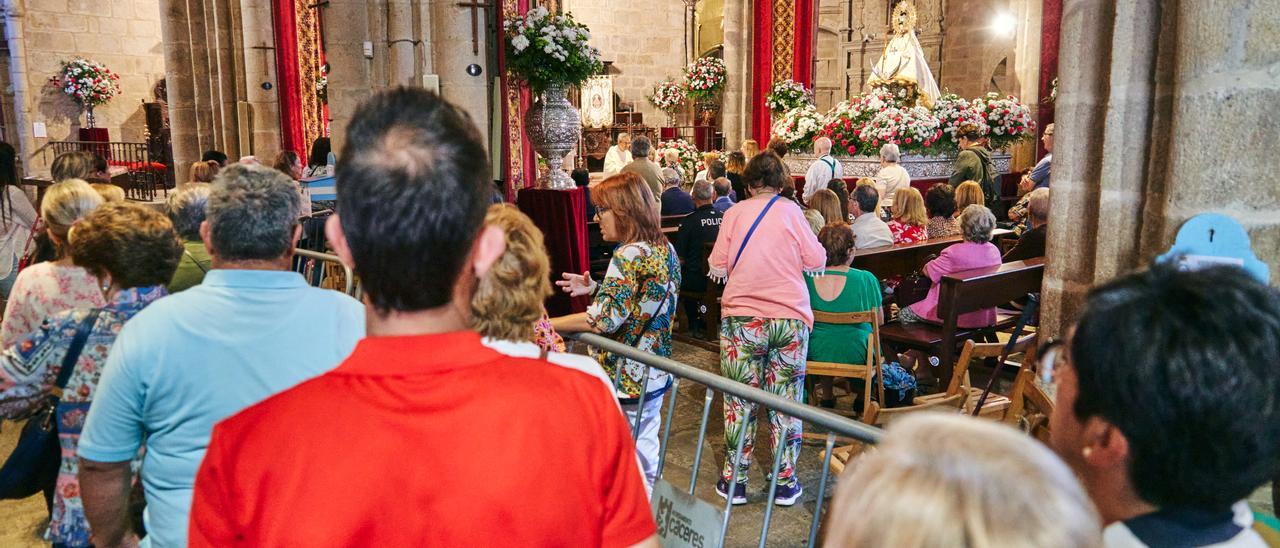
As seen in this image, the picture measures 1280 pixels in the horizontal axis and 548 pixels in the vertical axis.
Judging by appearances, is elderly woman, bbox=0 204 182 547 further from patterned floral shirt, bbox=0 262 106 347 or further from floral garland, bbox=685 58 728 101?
floral garland, bbox=685 58 728 101

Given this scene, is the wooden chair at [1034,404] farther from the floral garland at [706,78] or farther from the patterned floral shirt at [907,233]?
the floral garland at [706,78]

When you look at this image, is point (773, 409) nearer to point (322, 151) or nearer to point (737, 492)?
point (737, 492)

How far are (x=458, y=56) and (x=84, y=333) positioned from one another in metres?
5.12

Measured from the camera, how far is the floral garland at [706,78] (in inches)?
536

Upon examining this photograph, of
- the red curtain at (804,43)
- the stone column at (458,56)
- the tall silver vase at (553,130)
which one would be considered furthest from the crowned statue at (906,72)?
the stone column at (458,56)

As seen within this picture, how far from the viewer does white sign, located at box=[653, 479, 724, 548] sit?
2.06m

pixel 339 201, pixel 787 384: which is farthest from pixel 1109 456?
pixel 787 384

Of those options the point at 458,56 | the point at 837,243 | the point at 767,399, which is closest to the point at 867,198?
the point at 837,243

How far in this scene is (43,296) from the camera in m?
3.28

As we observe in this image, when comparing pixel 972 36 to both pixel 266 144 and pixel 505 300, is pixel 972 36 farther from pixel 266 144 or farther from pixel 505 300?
pixel 505 300

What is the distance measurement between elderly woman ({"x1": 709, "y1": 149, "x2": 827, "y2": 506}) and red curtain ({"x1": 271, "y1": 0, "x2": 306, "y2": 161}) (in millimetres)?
7569

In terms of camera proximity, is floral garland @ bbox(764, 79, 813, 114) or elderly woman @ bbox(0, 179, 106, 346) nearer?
elderly woman @ bbox(0, 179, 106, 346)

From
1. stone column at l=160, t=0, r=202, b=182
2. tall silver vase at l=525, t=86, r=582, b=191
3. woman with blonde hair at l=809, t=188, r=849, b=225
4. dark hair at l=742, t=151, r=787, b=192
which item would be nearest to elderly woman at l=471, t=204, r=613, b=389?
dark hair at l=742, t=151, r=787, b=192

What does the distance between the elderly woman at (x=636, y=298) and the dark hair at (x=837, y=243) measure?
134 centimetres
